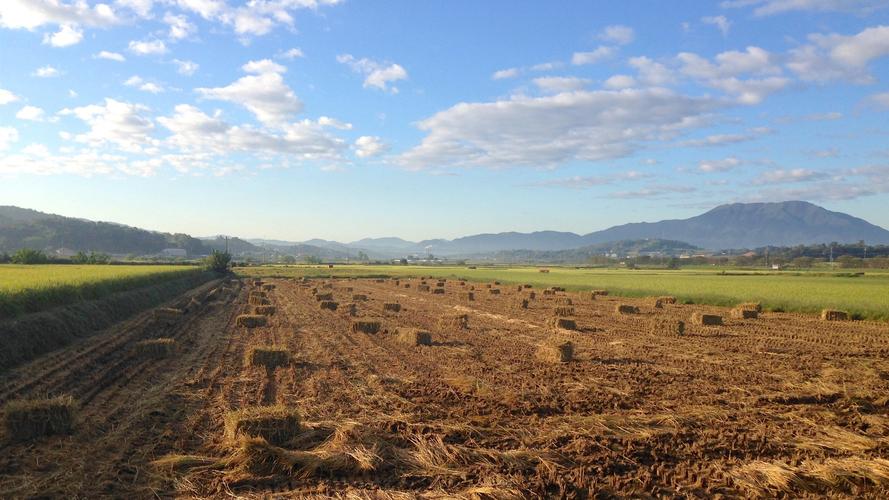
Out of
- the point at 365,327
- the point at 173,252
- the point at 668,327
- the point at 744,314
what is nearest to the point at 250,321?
the point at 365,327

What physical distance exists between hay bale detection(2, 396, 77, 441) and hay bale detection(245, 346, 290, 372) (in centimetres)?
573

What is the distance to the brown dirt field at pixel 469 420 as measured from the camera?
23.3ft

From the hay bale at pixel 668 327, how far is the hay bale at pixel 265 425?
1714 cm

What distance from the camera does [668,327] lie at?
22.2 m

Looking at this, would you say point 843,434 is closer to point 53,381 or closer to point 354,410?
point 354,410

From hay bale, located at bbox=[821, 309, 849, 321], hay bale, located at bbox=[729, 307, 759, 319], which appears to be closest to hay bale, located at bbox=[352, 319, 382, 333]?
hay bale, located at bbox=[729, 307, 759, 319]

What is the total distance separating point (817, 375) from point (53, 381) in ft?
57.5

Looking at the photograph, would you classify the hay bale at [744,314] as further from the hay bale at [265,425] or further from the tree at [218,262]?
the tree at [218,262]

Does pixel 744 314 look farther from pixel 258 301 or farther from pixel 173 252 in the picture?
pixel 173 252

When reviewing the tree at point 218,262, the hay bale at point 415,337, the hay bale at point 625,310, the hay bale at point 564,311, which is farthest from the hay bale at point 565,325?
the tree at point 218,262

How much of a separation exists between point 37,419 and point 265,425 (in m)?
3.41

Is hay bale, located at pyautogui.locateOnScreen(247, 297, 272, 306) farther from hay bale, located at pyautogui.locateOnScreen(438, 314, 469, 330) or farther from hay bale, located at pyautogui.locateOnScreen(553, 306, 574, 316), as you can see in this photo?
hay bale, located at pyautogui.locateOnScreen(553, 306, 574, 316)

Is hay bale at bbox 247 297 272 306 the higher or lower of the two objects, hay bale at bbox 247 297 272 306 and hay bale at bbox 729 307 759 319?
the higher

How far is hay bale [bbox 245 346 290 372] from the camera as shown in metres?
14.5
